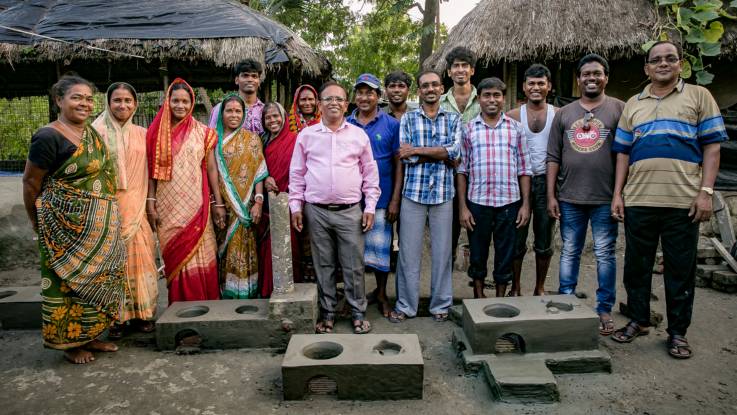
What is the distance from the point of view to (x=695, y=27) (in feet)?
23.4

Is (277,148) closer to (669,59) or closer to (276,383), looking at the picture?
(276,383)

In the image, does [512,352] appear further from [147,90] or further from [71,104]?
[147,90]

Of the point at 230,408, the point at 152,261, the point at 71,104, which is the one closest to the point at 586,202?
the point at 230,408

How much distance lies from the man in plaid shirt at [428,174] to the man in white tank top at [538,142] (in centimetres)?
61

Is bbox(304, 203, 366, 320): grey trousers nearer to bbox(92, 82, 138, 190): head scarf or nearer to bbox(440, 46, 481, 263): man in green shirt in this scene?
bbox(440, 46, 481, 263): man in green shirt

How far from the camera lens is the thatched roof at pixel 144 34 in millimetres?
7785

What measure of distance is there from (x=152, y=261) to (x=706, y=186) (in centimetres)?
372

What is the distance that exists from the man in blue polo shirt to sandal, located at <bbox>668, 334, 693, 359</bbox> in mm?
2011

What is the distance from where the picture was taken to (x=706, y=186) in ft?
9.52

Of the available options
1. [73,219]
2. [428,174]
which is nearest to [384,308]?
[428,174]

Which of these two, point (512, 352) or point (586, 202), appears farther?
point (586, 202)

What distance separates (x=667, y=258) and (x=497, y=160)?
1.27 metres

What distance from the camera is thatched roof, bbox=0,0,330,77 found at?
25.5 feet

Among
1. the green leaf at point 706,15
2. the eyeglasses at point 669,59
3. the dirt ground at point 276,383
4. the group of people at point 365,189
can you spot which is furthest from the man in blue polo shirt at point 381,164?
the green leaf at point 706,15
